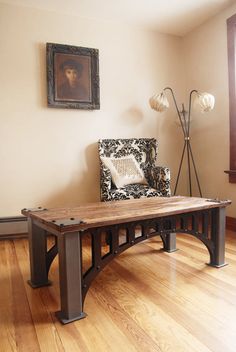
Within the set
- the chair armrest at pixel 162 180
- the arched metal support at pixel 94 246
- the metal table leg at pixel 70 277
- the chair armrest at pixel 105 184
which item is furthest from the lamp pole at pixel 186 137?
the metal table leg at pixel 70 277

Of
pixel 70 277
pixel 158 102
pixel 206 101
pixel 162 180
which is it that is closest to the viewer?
pixel 70 277

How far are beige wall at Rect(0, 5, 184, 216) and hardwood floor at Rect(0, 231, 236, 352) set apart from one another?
1.02 metres

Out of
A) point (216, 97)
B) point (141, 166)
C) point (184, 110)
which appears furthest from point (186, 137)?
point (141, 166)

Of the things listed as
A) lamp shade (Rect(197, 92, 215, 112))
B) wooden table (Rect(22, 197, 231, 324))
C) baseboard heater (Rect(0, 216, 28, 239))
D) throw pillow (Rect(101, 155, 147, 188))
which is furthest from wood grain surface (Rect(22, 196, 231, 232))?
lamp shade (Rect(197, 92, 215, 112))

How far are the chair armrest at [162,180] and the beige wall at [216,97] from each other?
0.77 metres

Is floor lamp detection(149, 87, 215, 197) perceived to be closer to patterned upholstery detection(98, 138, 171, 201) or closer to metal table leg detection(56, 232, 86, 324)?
patterned upholstery detection(98, 138, 171, 201)

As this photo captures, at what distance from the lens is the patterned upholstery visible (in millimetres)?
2662

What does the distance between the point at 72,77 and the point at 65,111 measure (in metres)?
0.37

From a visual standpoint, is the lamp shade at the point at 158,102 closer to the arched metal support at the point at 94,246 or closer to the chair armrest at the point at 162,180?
the chair armrest at the point at 162,180

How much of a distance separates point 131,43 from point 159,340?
310 centimetres

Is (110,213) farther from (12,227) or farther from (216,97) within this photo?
(216,97)

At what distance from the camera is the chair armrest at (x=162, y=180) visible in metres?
2.73

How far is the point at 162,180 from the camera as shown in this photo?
2775 millimetres

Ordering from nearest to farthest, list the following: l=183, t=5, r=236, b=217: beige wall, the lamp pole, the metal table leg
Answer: the metal table leg
l=183, t=5, r=236, b=217: beige wall
the lamp pole
